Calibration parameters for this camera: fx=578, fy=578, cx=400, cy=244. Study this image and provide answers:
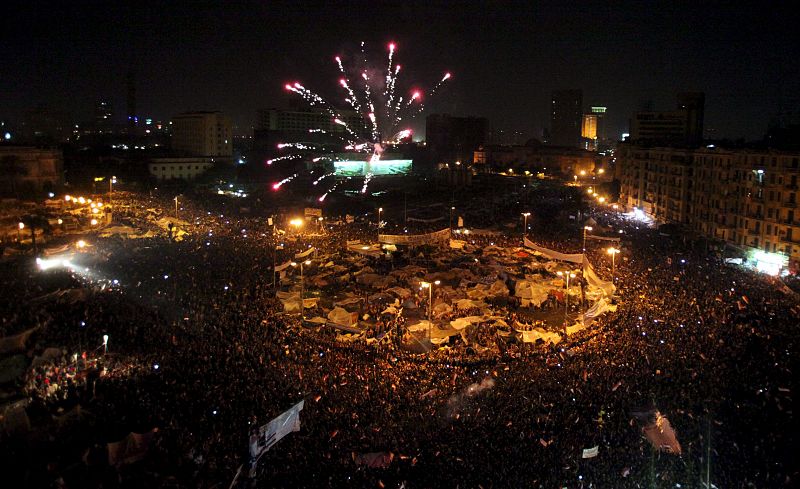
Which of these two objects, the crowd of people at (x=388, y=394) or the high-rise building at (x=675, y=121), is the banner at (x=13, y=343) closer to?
the crowd of people at (x=388, y=394)

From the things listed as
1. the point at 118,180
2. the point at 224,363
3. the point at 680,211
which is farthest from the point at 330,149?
the point at 224,363

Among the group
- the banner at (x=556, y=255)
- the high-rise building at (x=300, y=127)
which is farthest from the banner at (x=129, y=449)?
the high-rise building at (x=300, y=127)

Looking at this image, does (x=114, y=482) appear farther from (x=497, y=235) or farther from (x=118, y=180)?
(x=118, y=180)

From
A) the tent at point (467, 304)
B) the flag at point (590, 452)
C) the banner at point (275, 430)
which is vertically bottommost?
the flag at point (590, 452)

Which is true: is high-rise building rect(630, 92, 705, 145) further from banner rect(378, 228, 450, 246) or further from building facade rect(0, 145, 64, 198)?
building facade rect(0, 145, 64, 198)

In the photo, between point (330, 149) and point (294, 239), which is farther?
point (330, 149)

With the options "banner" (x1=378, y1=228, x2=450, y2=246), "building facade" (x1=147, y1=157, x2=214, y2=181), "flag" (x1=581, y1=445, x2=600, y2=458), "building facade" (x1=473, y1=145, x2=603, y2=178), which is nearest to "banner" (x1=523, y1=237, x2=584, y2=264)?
"banner" (x1=378, y1=228, x2=450, y2=246)
